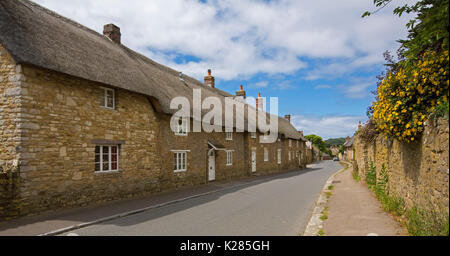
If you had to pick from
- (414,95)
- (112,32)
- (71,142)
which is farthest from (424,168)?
(112,32)

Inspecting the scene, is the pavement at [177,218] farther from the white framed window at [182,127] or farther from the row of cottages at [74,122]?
the white framed window at [182,127]

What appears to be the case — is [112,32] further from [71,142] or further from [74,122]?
[71,142]

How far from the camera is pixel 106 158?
11.4 m

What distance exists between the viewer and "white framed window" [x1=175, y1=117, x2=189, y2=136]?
51.7 ft

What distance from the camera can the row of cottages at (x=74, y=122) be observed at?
27.8 feet

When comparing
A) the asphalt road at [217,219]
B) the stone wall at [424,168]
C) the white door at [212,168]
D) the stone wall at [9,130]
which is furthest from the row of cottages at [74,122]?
the stone wall at [424,168]

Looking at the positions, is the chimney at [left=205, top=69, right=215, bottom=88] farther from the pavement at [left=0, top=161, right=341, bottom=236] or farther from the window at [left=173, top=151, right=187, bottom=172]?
the pavement at [left=0, top=161, right=341, bottom=236]

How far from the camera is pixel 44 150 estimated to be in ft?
29.4

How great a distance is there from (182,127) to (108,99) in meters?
5.18

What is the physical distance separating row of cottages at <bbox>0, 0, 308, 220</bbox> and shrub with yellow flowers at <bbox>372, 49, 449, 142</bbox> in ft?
31.2

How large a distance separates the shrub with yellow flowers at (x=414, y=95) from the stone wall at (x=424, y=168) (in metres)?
0.34

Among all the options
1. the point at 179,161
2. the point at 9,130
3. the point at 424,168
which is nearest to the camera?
the point at 424,168
